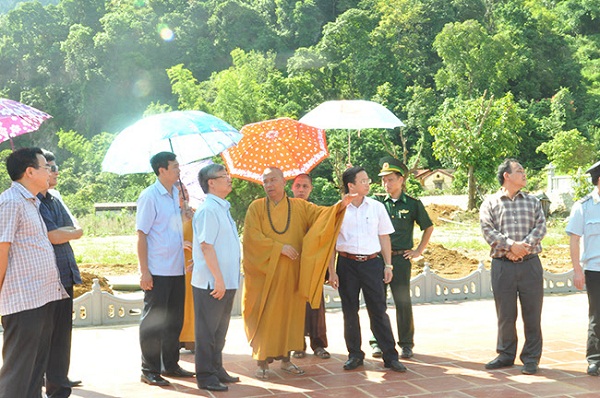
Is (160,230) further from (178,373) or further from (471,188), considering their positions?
(471,188)

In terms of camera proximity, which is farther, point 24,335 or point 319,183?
point 319,183

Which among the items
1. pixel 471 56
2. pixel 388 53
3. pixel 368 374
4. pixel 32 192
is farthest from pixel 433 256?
pixel 388 53

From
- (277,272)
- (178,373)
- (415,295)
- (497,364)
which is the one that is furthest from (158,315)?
(415,295)

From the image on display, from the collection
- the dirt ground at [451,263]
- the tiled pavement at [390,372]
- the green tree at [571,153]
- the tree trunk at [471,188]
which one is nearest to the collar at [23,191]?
the tiled pavement at [390,372]

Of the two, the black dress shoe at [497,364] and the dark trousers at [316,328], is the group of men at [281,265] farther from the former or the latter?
the dark trousers at [316,328]

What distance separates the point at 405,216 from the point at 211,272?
1.75 meters

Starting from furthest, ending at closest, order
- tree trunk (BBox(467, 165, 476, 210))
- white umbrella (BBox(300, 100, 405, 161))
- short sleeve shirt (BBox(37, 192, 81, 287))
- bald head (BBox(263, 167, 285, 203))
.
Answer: tree trunk (BBox(467, 165, 476, 210)) → white umbrella (BBox(300, 100, 405, 161)) → bald head (BBox(263, 167, 285, 203)) → short sleeve shirt (BBox(37, 192, 81, 287))

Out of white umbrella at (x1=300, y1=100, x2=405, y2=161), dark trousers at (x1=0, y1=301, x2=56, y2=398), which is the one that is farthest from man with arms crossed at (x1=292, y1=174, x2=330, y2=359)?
dark trousers at (x1=0, y1=301, x2=56, y2=398)

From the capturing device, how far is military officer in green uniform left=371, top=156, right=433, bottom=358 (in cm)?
535

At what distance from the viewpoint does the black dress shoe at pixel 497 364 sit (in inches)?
195

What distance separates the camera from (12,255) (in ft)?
11.6

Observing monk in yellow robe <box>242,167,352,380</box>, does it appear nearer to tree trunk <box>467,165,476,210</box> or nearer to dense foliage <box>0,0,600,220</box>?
dense foliage <box>0,0,600,220</box>

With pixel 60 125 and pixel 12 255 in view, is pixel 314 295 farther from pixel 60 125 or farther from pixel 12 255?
pixel 60 125

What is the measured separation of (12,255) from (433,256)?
11.1 m
